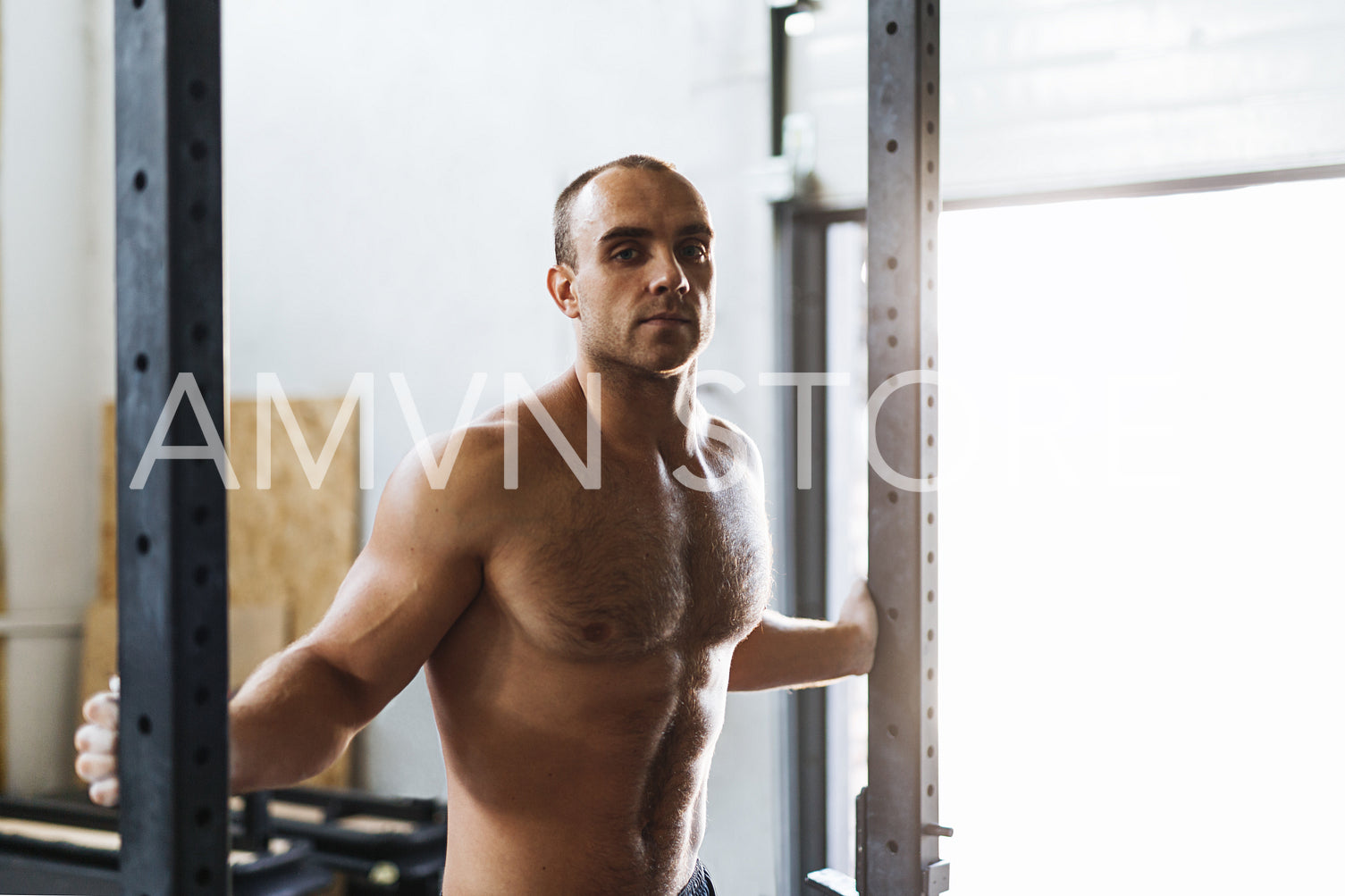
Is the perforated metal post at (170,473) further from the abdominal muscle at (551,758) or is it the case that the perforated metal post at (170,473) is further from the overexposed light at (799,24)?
the overexposed light at (799,24)

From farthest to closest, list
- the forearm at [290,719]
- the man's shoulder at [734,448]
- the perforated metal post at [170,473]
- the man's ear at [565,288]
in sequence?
1. the man's shoulder at [734,448]
2. the man's ear at [565,288]
3. the forearm at [290,719]
4. the perforated metal post at [170,473]

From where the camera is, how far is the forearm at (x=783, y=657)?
1.81 metres

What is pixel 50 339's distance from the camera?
166 inches

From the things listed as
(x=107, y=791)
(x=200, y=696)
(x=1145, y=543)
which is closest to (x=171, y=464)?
(x=200, y=696)

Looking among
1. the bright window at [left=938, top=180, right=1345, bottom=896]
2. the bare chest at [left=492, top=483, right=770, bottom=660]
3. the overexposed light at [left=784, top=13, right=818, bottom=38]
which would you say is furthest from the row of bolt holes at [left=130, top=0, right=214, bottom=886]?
the overexposed light at [left=784, top=13, right=818, bottom=38]

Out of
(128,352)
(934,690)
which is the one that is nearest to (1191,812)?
(934,690)

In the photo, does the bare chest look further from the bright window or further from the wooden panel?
the wooden panel

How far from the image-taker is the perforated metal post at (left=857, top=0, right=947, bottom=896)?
166 centimetres

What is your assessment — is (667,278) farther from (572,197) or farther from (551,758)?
(551,758)

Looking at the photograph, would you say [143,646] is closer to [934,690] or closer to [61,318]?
[934,690]

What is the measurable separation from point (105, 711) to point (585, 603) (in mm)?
645

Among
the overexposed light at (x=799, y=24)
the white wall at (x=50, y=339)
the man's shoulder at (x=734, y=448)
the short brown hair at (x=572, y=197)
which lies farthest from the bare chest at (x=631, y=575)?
the white wall at (x=50, y=339)

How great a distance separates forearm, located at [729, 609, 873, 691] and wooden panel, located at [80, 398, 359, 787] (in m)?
2.21

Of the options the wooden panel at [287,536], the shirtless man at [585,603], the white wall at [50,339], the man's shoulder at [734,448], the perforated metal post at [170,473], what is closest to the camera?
the perforated metal post at [170,473]
